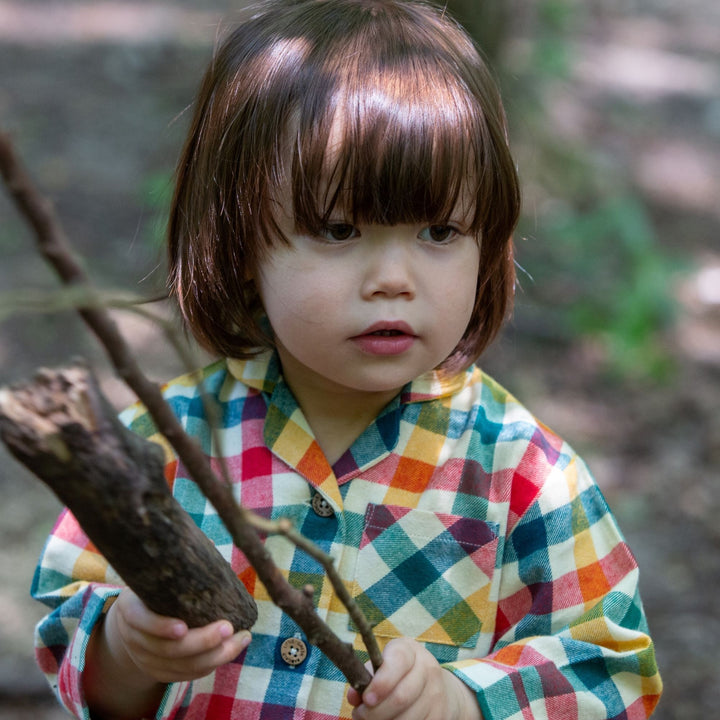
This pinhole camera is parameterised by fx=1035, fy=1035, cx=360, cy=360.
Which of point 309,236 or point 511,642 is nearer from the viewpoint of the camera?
point 309,236

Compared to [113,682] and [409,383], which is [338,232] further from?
[113,682]

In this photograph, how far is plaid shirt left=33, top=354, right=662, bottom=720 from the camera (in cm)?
141

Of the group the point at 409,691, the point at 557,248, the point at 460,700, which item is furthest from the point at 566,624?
the point at 557,248

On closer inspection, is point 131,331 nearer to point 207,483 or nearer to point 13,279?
point 13,279

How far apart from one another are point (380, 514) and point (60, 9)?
6070 millimetres

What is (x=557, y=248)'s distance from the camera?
178 inches

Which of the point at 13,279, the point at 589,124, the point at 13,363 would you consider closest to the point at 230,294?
the point at 13,363

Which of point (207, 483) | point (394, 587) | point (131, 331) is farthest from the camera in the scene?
point (131, 331)

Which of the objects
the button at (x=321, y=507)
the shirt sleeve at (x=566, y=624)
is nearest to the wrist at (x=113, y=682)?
the button at (x=321, y=507)

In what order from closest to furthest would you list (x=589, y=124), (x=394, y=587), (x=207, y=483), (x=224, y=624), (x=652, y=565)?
(x=207, y=483) → (x=224, y=624) → (x=394, y=587) → (x=652, y=565) → (x=589, y=124)

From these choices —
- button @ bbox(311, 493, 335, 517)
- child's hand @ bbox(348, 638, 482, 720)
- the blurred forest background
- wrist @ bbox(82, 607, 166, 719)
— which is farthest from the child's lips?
the blurred forest background

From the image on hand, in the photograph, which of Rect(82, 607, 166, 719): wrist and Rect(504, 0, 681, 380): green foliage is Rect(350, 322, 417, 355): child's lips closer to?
Rect(82, 607, 166, 719): wrist

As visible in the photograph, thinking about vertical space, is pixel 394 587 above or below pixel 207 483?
below

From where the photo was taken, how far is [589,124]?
5.99 metres
